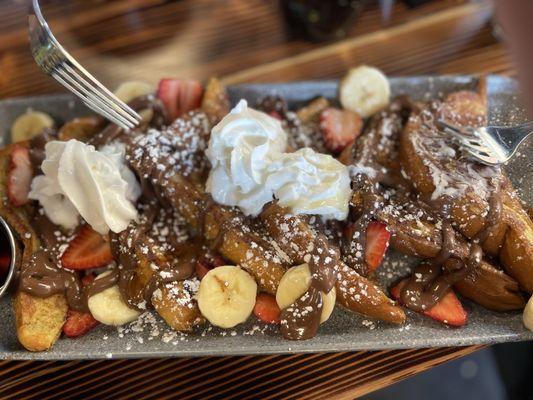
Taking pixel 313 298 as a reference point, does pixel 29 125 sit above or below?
above

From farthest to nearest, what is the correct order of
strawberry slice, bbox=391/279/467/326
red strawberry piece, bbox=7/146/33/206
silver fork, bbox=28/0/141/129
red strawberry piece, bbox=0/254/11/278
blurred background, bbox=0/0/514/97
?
blurred background, bbox=0/0/514/97, red strawberry piece, bbox=7/146/33/206, red strawberry piece, bbox=0/254/11/278, strawberry slice, bbox=391/279/467/326, silver fork, bbox=28/0/141/129

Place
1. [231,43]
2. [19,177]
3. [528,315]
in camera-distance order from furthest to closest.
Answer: [231,43], [19,177], [528,315]

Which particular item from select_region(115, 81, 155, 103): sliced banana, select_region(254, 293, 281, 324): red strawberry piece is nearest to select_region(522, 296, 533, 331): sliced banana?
select_region(254, 293, 281, 324): red strawberry piece

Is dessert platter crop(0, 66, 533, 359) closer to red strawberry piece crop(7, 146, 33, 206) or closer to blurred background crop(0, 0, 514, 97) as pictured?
red strawberry piece crop(7, 146, 33, 206)

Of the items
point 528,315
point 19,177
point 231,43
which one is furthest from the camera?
point 231,43

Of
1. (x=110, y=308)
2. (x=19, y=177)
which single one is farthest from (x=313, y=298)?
(x=19, y=177)

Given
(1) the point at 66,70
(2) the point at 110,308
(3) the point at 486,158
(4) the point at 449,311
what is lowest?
(4) the point at 449,311

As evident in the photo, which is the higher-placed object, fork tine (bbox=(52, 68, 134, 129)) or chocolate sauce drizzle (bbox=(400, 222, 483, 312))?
fork tine (bbox=(52, 68, 134, 129))

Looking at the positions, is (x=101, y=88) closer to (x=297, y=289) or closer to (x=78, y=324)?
(x=78, y=324)
